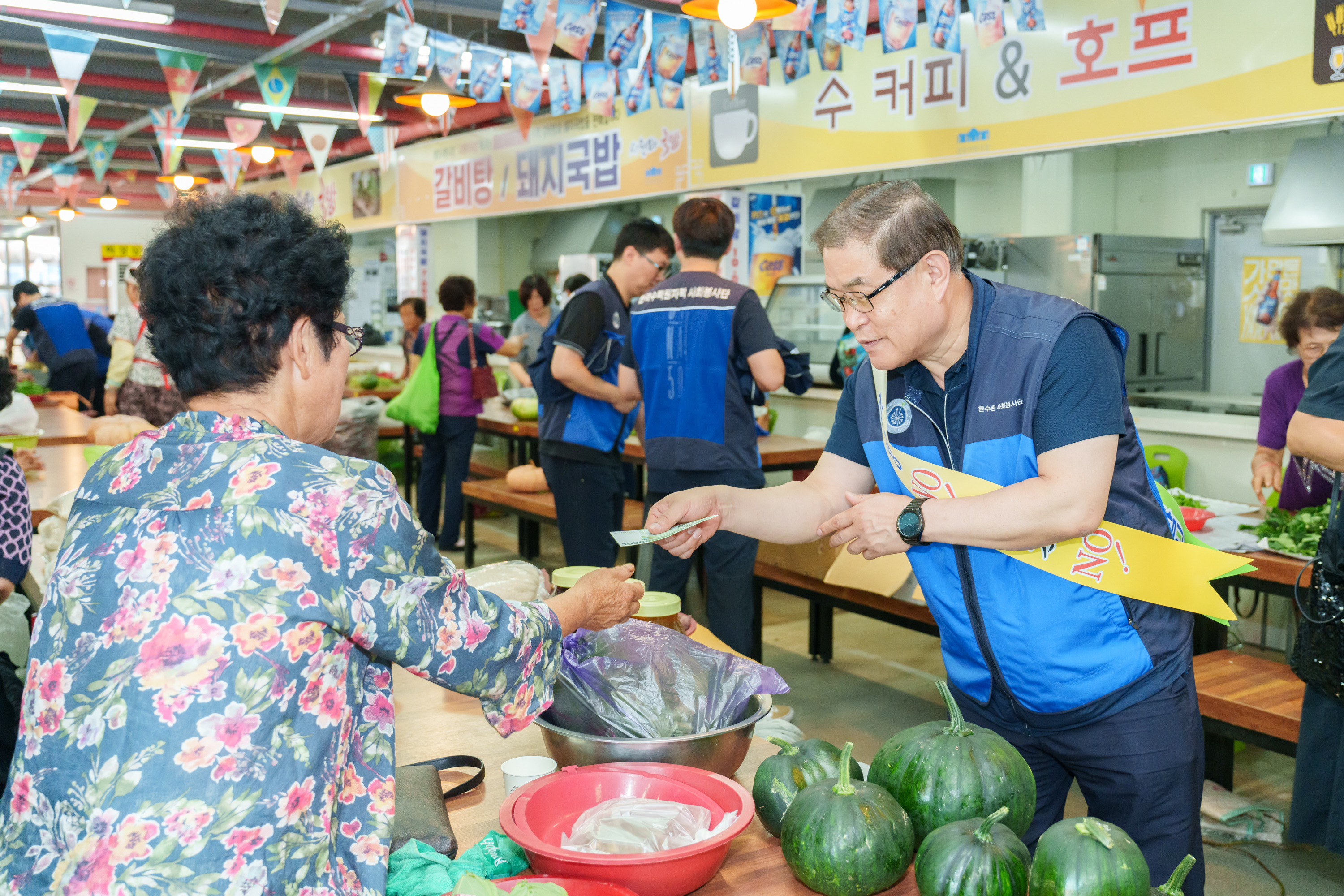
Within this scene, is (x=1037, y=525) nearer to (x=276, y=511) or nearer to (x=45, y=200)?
(x=276, y=511)

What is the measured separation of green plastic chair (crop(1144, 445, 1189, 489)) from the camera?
568 centimetres

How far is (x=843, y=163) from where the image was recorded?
727 cm

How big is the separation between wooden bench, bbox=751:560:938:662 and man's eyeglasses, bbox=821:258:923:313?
2.37 metres

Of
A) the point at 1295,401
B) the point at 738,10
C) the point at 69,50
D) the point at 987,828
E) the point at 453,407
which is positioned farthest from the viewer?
the point at 69,50

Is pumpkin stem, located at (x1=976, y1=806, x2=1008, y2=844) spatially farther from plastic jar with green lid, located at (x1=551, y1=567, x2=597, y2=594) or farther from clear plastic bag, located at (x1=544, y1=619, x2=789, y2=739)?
plastic jar with green lid, located at (x1=551, y1=567, x2=597, y2=594)

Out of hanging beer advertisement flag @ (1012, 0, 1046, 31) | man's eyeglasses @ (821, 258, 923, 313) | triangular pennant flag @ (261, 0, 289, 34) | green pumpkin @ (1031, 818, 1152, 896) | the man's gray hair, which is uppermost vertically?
triangular pennant flag @ (261, 0, 289, 34)

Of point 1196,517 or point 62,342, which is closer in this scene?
point 1196,517

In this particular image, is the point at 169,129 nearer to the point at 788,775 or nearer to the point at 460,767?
the point at 460,767

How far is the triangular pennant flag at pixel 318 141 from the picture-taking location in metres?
11.4

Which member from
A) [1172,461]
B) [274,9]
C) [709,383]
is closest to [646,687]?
[709,383]

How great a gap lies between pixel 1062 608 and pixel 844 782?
606 mm

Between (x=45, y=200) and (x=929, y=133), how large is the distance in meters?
22.6

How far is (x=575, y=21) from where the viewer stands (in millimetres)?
6465

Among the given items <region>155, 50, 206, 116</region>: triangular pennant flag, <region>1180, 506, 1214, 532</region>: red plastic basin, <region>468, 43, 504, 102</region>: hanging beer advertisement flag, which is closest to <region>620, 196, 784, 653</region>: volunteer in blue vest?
<region>1180, 506, 1214, 532</region>: red plastic basin
